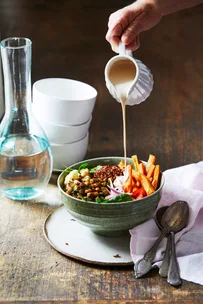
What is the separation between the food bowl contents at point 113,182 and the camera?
143 cm

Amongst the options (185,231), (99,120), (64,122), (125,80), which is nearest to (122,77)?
(125,80)

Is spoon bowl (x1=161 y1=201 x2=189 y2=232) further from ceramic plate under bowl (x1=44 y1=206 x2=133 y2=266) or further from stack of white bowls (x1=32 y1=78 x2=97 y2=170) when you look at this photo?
stack of white bowls (x1=32 y1=78 x2=97 y2=170)

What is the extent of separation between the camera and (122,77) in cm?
154

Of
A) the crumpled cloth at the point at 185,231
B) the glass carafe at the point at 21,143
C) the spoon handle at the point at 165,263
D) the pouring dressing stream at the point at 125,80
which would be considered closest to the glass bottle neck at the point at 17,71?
the glass carafe at the point at 21,143

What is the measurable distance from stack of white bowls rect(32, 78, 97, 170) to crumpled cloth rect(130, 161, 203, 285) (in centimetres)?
29

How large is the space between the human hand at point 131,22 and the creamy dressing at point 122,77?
0.39 ft

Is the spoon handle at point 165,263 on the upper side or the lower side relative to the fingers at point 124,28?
lower

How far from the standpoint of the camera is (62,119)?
1.77 m

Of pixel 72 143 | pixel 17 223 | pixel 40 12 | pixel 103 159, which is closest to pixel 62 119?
pixel 72 143

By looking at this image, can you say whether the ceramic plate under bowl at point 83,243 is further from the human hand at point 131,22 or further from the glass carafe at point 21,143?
the human hand at point 131,22

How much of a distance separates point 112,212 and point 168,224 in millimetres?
153

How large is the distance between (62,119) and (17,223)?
1.19ft

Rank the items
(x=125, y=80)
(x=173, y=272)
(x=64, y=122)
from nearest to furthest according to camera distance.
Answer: (x=173, y=272), (x=125, y=80), (x=64, y=122)

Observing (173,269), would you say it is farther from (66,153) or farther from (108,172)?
(66,153)
